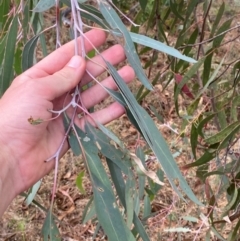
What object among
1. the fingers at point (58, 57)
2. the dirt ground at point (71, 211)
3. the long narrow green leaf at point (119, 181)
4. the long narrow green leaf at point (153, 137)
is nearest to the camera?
the long narrow green leaf at point (153, 137)

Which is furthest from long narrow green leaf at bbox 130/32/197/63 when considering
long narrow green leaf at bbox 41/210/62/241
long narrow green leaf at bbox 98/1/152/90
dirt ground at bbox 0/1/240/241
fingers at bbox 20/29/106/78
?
dirt ground at bbox 0/1/240/241

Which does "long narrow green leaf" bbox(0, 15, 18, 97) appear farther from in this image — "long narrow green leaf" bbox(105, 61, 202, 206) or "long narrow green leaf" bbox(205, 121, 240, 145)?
"long narrow green leaf" bbox(205, 121, 240, 145)

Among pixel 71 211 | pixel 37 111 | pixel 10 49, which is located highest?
pixel 10 49

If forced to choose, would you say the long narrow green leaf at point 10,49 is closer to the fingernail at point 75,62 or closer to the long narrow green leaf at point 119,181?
the fingernail at point 75,62

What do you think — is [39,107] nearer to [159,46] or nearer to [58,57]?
[58,57]

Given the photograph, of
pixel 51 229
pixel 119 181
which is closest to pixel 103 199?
pixel 119 181

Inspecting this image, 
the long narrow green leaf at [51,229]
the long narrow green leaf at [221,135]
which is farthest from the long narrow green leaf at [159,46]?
the long narrow green leaf at [51,229]

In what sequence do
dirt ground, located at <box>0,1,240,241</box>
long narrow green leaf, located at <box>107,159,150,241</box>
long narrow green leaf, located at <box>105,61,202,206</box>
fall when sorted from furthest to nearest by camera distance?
dirt ground, located at <box>0,1,240,241</box> → long narrow green leaf, located at <box>107,159,150,241</box> → long narrow green leaf, located at <box>105,61,202,206</box>

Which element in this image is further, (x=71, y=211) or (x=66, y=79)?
(x=71, y=211)

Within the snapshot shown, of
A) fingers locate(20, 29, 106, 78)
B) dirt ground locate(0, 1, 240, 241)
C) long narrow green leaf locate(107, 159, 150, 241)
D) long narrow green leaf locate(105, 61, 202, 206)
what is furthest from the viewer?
dirt ground locate(0, 1, 240, 241)

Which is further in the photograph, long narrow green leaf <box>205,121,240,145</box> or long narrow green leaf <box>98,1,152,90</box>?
long narrow green leaf <box>205,121,240,145</box>
